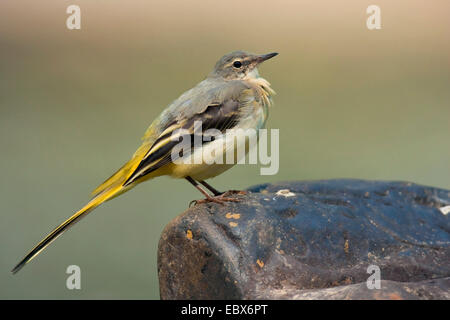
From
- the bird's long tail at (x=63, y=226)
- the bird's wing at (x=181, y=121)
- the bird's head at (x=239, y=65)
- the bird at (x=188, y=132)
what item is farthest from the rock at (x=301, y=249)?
the bird's head at (x=239, y=65)

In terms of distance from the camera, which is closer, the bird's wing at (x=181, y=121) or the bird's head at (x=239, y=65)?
the bird's wing at (x=181, y=121)

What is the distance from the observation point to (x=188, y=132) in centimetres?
452

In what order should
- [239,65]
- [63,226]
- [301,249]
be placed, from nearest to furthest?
[301,249], [63,226], [239,65]

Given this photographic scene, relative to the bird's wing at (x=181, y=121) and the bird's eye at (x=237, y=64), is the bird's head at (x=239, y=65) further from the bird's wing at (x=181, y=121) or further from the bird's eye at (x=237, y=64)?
the bird's wing at (x=181, y=121)

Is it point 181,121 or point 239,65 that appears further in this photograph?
point 239,65

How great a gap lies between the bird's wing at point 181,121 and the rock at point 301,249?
0.49 metres

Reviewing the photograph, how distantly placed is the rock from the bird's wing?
49cm

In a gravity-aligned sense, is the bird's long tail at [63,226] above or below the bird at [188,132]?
below

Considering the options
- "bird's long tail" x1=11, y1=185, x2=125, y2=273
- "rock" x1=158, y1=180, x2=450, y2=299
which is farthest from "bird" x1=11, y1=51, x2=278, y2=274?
"rock" x1=158, y1=180, x2=450, y2=299

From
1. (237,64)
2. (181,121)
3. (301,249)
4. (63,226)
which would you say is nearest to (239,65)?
(237,64)

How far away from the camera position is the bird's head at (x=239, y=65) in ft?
17.1

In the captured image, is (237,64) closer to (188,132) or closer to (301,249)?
(188,132)

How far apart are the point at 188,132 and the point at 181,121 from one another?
0.39 ft
